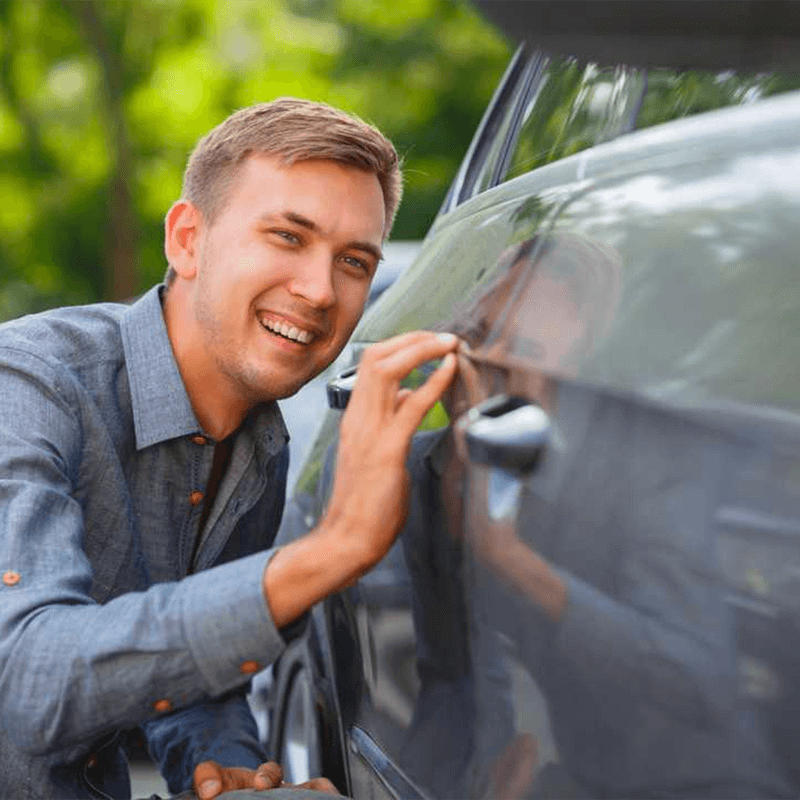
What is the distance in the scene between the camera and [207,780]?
238 cm

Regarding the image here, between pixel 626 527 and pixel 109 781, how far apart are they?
1.36m

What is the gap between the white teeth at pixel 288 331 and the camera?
7.85ft

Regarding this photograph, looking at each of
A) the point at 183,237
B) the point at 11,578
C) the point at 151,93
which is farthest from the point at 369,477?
the point at 151,93

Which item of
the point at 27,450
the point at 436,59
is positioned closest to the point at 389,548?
the point at 27,450

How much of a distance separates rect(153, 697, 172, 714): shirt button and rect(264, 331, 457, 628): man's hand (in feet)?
0.60

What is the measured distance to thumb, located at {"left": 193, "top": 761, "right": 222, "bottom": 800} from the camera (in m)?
2.35

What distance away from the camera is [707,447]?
1.42m

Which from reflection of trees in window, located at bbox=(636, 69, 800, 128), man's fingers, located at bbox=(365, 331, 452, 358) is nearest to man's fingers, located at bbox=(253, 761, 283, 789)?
man's fingers, located at bbox=(365, 331, 452, 358)

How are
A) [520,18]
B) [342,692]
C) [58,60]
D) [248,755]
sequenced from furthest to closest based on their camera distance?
[58,60]
[248,755]
[342,692]
[520,18]

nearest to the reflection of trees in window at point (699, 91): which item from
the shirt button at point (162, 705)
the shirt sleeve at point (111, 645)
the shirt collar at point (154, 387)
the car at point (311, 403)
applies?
the shirt sleeve at point (111, 645)

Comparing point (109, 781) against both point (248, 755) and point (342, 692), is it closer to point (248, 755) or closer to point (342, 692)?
point (248, 755)

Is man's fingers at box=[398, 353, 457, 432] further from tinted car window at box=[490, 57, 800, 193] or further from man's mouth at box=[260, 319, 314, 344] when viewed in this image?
man's mouth at box=[260, 319, 314, 344]

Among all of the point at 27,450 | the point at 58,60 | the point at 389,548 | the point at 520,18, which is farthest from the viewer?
the point at 58,60

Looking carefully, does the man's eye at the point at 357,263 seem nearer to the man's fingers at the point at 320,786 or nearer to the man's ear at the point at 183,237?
the man's ear at the point at 183,237
